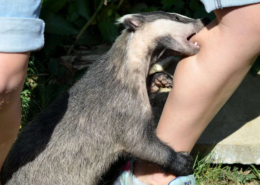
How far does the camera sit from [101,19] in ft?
14.6

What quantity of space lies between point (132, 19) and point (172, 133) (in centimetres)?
83

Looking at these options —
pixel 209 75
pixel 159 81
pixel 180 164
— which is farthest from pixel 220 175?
pixel 209 75

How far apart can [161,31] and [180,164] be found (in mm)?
945

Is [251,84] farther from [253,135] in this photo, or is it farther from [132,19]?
[132,19]

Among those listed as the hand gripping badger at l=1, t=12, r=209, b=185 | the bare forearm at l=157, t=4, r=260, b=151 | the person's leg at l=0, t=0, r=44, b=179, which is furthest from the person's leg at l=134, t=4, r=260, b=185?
the person's leg at l=0, t=0, r=44, b=179

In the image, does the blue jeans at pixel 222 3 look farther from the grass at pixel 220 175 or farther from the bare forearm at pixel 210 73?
the grass at pixel 220 175

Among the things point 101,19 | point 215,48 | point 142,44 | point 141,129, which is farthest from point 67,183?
point 101,19

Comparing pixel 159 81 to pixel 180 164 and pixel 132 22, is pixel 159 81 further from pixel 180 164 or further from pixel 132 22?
pixel 180 164

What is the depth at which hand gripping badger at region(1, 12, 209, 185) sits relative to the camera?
2.63 m

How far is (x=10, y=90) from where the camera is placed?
1.82m

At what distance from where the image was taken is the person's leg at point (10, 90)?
175 cm

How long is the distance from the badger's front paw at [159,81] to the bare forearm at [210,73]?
12.7 inches

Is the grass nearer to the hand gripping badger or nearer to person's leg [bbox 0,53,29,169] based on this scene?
the hand gripping badger

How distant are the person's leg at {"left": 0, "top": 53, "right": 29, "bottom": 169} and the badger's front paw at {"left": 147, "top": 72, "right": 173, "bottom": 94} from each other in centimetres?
130
